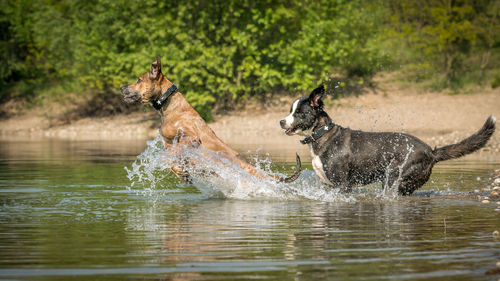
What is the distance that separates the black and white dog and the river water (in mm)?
276

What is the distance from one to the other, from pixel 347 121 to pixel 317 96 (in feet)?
55.9

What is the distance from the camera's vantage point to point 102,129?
3170cm

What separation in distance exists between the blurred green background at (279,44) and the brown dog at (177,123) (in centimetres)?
1739

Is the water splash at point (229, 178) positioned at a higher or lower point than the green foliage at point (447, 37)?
lower

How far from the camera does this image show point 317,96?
10281 mm

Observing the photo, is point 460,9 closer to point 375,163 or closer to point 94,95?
point 94,95

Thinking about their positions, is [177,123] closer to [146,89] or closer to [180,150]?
[180,150]

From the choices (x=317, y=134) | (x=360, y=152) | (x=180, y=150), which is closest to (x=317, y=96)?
(x=317, y=134)

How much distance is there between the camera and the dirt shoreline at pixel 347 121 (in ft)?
80.3

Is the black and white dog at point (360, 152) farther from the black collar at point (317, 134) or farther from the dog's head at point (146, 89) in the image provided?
the dog's head at point (146, 89)

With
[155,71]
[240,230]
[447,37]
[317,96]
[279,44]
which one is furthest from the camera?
[279,44]

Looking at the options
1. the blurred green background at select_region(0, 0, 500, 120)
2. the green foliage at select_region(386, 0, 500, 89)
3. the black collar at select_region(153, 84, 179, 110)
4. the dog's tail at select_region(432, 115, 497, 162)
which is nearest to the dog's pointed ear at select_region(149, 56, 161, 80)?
the black collar at select_region(153, 84, 179, 110)

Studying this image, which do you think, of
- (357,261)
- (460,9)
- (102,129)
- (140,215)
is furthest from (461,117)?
(357,261)

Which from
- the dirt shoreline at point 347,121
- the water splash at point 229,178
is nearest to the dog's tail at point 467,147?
the water splash at point 229,178
